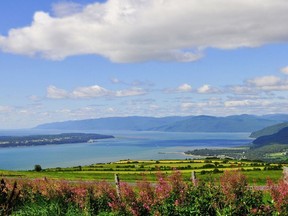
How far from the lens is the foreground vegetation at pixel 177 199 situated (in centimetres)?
1423

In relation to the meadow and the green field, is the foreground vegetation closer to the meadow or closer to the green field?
the meadow

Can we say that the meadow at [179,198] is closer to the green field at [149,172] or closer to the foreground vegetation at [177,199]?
the foreground vegetation at [177,199]

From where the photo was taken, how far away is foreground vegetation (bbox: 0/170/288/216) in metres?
14.2

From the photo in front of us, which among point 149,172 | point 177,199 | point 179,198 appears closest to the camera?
point 177,199

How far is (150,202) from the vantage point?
16422 millimetres

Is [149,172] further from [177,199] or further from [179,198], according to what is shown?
[177,199]

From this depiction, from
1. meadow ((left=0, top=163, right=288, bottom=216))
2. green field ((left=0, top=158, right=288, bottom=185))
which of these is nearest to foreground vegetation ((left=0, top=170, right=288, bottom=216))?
meadow ((left=0, top=163, right=288, bottom=216))

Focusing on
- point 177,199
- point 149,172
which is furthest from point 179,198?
point 149,172

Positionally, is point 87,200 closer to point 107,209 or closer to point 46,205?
point 107,209

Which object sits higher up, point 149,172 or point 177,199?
point 177,199

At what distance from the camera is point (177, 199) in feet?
52.5

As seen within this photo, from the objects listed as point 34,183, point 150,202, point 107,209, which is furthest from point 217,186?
point 34,183

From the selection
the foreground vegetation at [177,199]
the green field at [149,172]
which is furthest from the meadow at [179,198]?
the green field at [149,172]

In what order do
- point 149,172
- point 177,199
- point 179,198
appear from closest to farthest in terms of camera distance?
point 177,199 → point 179,198 → point 149,172
